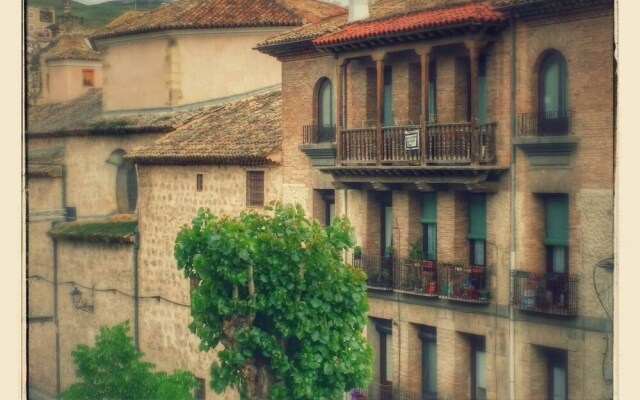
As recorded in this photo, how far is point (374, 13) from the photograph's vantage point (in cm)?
1448

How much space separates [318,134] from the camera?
14656 mm

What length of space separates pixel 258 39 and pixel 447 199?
8.63ft

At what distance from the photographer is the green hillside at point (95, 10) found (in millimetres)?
15805

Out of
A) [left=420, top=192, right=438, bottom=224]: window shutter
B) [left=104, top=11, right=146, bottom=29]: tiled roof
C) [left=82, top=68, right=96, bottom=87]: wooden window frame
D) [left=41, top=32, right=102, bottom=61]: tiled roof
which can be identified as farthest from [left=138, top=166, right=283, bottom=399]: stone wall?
[left=420, top=192, right=438, bottom=224]: window shutter

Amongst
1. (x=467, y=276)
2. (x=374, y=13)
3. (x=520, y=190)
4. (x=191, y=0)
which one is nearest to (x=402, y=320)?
(x=467, y=276)

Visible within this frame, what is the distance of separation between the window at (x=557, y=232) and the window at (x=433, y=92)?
4.12 feet

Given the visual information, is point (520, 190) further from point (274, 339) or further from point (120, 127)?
point (120, 127)

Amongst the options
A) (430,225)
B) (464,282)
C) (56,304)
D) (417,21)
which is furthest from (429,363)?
(56,304)

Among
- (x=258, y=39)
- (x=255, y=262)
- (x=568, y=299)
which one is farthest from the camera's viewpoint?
(x=258, y=39)

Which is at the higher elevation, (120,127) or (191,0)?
(191,0)

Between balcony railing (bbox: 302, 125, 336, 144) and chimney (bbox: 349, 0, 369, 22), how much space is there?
38.1 inches

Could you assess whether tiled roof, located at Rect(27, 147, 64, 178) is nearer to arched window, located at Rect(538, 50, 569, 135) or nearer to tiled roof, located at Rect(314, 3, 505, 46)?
tiled roof, located at Rect(314, 3, 505, 46)

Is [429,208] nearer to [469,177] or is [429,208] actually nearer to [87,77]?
[469,177]

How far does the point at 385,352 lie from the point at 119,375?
259 centimetres
